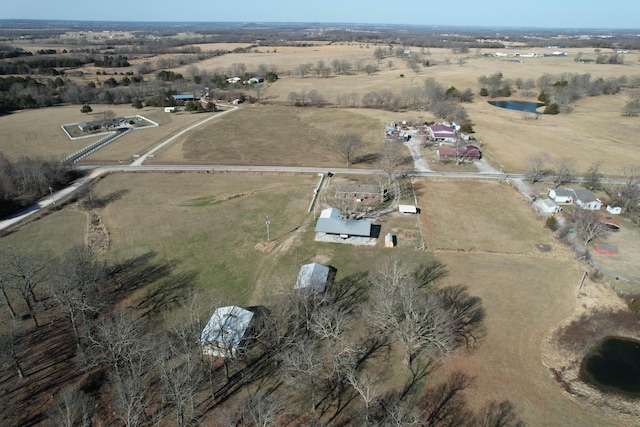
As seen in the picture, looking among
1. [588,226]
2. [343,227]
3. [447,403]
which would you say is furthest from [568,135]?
[447,403]

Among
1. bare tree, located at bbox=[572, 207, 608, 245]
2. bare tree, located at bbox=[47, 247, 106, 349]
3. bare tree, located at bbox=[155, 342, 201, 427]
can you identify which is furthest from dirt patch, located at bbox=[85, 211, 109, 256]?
bare tree, located at bbox=[572, 207, 608, 245]

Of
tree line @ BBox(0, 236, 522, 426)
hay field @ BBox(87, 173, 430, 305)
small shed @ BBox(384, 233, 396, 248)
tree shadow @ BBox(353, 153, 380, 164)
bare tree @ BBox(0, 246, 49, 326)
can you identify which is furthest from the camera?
tree shadow @ BBox(353, 153, 380, 164)

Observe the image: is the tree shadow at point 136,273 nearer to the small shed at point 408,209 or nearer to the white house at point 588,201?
the small shed at point 408,209

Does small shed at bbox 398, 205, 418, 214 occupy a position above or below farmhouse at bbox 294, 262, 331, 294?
below

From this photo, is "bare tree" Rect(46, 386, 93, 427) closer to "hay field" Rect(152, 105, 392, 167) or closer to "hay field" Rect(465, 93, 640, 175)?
"hay field" Rect(152, 105, 392, 167)

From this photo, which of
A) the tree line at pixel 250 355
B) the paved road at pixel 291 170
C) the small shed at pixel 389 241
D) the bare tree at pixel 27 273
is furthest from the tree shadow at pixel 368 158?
the bare tree at pixel 27 273

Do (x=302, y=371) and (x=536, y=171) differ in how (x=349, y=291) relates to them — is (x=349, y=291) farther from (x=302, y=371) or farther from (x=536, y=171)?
(x=536, y=171)
